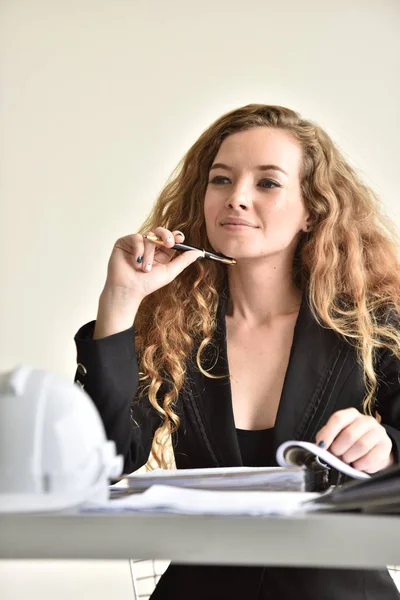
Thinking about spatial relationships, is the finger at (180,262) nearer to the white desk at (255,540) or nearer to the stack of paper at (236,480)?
the stack of paper at (236,480)

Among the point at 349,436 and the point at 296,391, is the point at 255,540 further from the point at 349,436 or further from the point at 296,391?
the point at 296,391

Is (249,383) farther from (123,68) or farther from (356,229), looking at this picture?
(123,68)

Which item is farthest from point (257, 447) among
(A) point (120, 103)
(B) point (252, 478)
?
(A) point (120, 103)

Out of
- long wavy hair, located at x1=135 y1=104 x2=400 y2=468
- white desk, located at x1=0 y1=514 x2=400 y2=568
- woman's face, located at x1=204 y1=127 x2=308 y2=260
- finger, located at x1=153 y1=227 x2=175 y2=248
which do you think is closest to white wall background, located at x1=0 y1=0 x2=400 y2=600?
long wavy hair, located at x1=135 y1=104 x2=400 y2=468

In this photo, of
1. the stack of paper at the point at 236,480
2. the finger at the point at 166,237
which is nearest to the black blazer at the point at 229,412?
the finger at the point at 166,237

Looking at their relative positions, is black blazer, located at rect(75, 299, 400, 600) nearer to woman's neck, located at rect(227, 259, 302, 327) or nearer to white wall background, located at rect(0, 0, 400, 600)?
woman's neck, located at rect(227, 259, 302, 327)

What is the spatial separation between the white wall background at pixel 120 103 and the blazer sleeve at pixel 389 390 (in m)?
1.07

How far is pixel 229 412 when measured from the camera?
4.63 feet

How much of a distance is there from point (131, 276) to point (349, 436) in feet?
1.69

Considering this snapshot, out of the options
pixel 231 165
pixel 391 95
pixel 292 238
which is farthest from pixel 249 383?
pixel 391 95

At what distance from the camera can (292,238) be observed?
163cm

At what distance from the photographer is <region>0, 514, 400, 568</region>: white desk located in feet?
1.78

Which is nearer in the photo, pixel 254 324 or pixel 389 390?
pixel 389 390

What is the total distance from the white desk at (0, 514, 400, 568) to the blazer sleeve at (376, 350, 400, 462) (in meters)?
0.85
